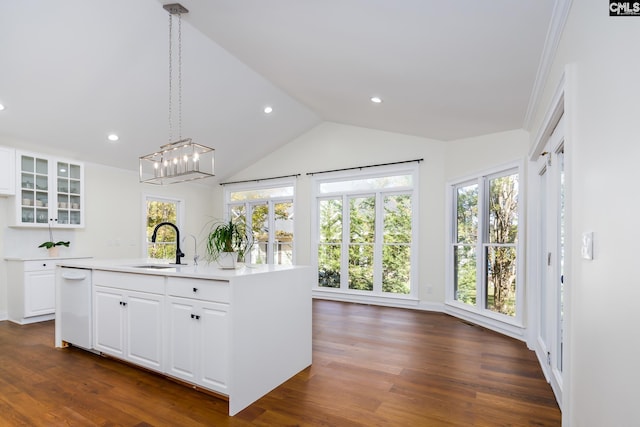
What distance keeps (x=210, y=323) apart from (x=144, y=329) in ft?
2.69

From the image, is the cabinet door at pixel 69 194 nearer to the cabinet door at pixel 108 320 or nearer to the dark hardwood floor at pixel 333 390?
the dark hardwood floor at pixel 333 390

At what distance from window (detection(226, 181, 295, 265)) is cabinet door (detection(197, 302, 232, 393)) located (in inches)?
173

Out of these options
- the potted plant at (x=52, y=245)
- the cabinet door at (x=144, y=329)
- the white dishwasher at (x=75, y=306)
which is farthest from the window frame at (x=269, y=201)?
the cabinet door at (x=144, y=329)

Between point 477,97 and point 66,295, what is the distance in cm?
452

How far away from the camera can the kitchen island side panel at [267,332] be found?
2318mm

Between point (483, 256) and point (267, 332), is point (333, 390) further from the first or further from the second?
point (483, 256)

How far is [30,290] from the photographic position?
4.59m

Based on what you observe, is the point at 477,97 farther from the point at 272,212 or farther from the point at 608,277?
the point at 272,212

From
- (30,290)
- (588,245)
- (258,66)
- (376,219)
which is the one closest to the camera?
(588,245)

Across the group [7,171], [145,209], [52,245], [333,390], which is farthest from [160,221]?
[333,390]

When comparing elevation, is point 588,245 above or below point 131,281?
above

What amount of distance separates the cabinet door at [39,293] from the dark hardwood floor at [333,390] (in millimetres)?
860

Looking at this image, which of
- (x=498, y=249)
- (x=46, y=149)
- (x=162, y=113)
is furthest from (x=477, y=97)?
(x=46, y=149)

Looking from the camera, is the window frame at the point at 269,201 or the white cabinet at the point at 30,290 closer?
the white cabinet at the point at 30,290
